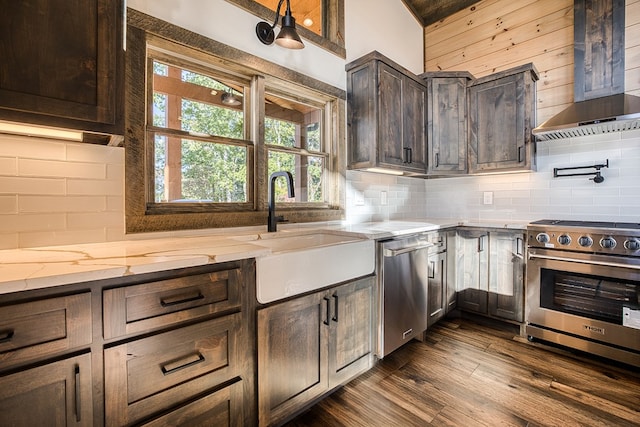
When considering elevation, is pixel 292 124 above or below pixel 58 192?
above

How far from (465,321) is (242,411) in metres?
2.31

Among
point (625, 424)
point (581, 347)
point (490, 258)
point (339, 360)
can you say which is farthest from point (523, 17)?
point (339, 360)

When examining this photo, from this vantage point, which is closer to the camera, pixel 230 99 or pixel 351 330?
pixel 351 330

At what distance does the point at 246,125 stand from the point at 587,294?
8.96ft

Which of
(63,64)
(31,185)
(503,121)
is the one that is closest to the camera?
(63,64)

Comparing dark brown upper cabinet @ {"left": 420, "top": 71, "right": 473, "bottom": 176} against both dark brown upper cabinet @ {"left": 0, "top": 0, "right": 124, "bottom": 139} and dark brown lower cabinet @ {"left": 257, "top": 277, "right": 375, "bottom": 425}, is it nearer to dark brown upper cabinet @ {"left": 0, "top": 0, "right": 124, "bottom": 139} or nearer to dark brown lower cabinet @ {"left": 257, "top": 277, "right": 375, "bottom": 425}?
dark brown lower cabinet @ {"left": 257, "top": 277, "right": 375, "bottom": 425}

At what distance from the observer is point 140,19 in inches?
59.7

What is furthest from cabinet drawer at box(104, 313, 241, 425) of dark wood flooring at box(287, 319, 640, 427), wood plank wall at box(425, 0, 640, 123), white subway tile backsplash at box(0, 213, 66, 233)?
wood plank wall at box(425, 0, 640, 123)

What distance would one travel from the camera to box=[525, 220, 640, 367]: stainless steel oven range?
1.92 m

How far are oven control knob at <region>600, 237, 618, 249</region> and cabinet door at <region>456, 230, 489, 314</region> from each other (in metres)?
0.74

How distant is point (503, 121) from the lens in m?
2.76

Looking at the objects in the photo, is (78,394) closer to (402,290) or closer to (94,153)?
(94,153)

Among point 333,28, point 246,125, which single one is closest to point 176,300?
point 246,125

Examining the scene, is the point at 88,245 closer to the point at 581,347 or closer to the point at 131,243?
the point at 131,243
